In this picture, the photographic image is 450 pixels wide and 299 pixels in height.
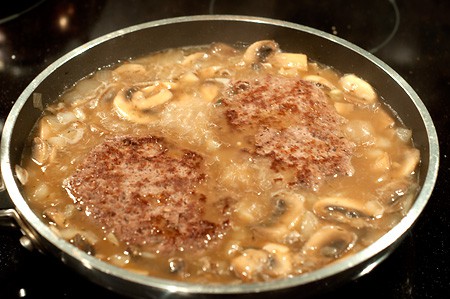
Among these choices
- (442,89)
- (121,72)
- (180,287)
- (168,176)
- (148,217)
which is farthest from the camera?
(442,89)

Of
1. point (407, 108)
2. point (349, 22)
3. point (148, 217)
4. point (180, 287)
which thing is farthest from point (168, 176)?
point (349, 22)

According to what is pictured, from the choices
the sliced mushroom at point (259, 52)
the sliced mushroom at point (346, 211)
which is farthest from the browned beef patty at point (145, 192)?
the sliced mushroom at point (259, 52)

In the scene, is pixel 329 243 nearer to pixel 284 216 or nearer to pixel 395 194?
pixel 284 216

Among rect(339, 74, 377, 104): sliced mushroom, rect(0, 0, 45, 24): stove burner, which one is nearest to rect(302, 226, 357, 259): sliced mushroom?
rect(339, 74, 377, 104): sliced mushroom

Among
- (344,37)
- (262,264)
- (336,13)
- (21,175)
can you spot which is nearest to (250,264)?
(262,264)

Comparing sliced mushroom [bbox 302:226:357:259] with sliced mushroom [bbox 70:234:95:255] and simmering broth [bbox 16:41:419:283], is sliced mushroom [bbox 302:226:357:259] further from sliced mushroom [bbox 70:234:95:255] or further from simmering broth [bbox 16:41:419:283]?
sliced mushroom [bbox 70:234:95:255]

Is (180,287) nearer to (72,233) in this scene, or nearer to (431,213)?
(72,233)

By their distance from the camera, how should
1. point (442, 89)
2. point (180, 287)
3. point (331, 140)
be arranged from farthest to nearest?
point (442, 89) < point (331, 140) < point (180, 287)
